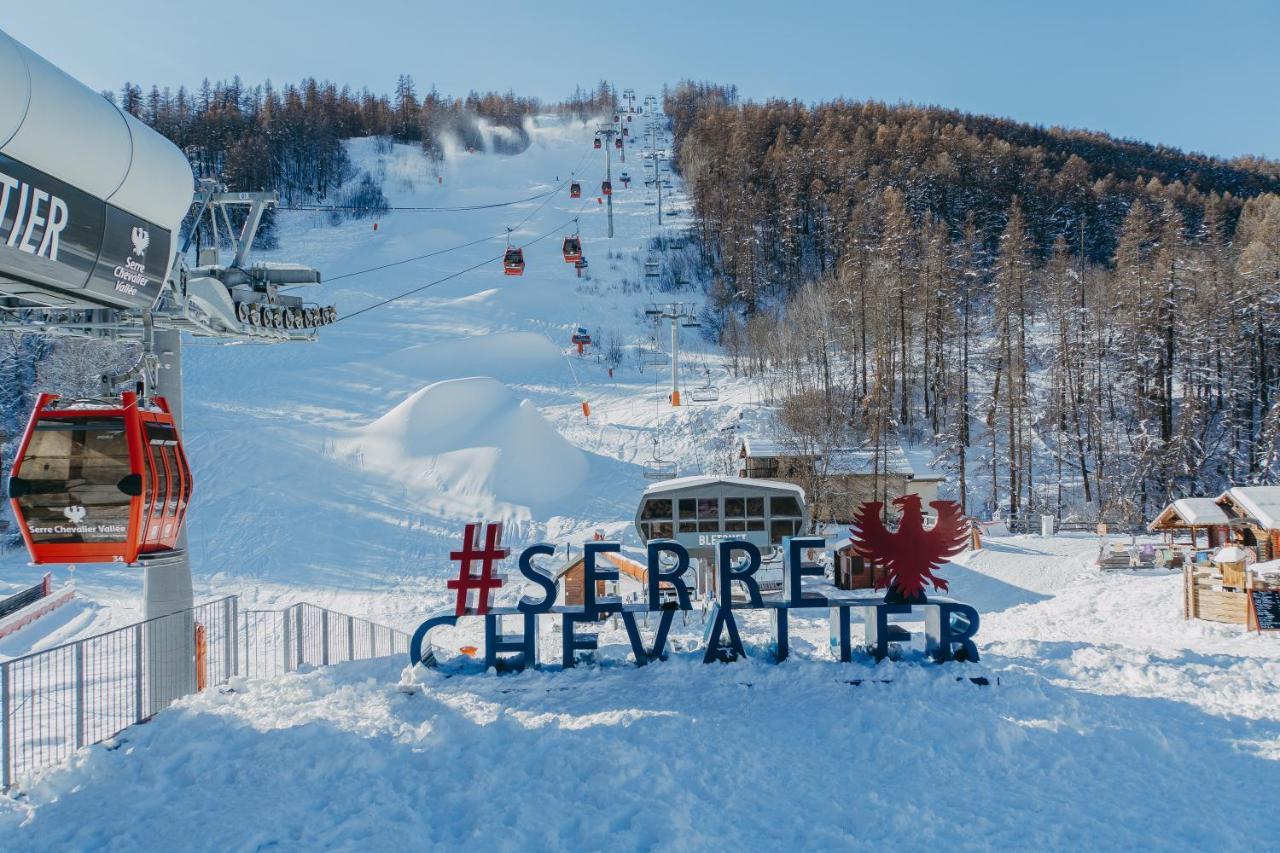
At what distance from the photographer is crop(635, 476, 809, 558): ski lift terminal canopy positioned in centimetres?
2094

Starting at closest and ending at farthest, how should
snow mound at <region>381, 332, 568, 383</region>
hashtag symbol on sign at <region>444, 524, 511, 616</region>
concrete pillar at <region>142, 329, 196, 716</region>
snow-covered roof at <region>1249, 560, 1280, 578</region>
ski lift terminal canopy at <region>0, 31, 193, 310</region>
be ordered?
ski lift terminal canopy at <region>0, 31, 193, 310</region>, concrete pillar at <region>142, 329, 196, 716</region>, hashtag symbol on sign at <region>444, 524, 511, 616</region>, snow-covered roof at <region>1249, 560, 1280, 578</region>, snow mound at <region>381, 332, 568, 383</region>

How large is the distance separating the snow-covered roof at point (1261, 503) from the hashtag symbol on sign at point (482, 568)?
21925mm

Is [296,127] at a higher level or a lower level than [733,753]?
higher

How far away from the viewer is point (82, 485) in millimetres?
7961

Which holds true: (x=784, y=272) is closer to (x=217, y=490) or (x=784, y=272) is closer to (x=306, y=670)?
(x=217, y=490)

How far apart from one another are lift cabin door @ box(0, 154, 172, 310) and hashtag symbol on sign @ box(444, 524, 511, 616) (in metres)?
5.25

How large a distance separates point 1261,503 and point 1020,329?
20823 mm

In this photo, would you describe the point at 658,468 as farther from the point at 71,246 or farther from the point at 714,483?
the point at 71,246

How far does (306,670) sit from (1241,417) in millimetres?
47694

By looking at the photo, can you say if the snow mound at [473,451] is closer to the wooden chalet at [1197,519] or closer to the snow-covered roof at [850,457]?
the snow-covered roof at [850,457]

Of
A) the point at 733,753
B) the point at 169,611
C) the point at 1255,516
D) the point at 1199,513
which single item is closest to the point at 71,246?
the point at 169,611

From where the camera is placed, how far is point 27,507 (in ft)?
26.1

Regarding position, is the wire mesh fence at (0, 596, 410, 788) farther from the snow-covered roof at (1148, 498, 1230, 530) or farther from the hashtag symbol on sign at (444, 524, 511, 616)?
the snow-covered roof at (1148, 498, 1230, 530)

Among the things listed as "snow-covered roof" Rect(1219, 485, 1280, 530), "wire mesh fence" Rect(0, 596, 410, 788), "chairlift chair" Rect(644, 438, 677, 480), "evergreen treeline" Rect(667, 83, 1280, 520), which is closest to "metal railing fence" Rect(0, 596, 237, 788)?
"wire mesh fence" Rect(0, 596, 410, 788)
